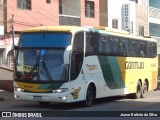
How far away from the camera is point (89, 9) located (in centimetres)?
4538

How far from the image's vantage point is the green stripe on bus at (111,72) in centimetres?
2305

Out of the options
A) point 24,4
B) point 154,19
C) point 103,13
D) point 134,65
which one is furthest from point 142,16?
point 134,65

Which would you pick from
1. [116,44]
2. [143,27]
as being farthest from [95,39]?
[143,27]

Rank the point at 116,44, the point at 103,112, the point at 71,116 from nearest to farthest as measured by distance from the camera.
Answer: the point at 71,116
the point at 103,112
the point at 116,44

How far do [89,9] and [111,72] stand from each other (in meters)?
22.1

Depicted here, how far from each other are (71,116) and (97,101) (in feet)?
24.7

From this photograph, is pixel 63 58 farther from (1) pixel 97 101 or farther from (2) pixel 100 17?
(2) pixel 100 17

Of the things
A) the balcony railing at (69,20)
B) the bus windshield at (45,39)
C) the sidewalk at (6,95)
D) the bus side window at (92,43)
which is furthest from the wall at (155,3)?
the bus windshield at (45,39)

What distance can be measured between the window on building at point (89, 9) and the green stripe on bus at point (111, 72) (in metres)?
20.6

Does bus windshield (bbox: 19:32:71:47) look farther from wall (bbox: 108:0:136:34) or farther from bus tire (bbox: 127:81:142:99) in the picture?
wall (bbox: 108:0:136:34)

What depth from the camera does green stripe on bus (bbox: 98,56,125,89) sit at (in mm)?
23053

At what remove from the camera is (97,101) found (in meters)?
24.8

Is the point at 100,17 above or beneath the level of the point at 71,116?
above

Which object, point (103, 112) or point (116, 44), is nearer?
point (103, 112)
